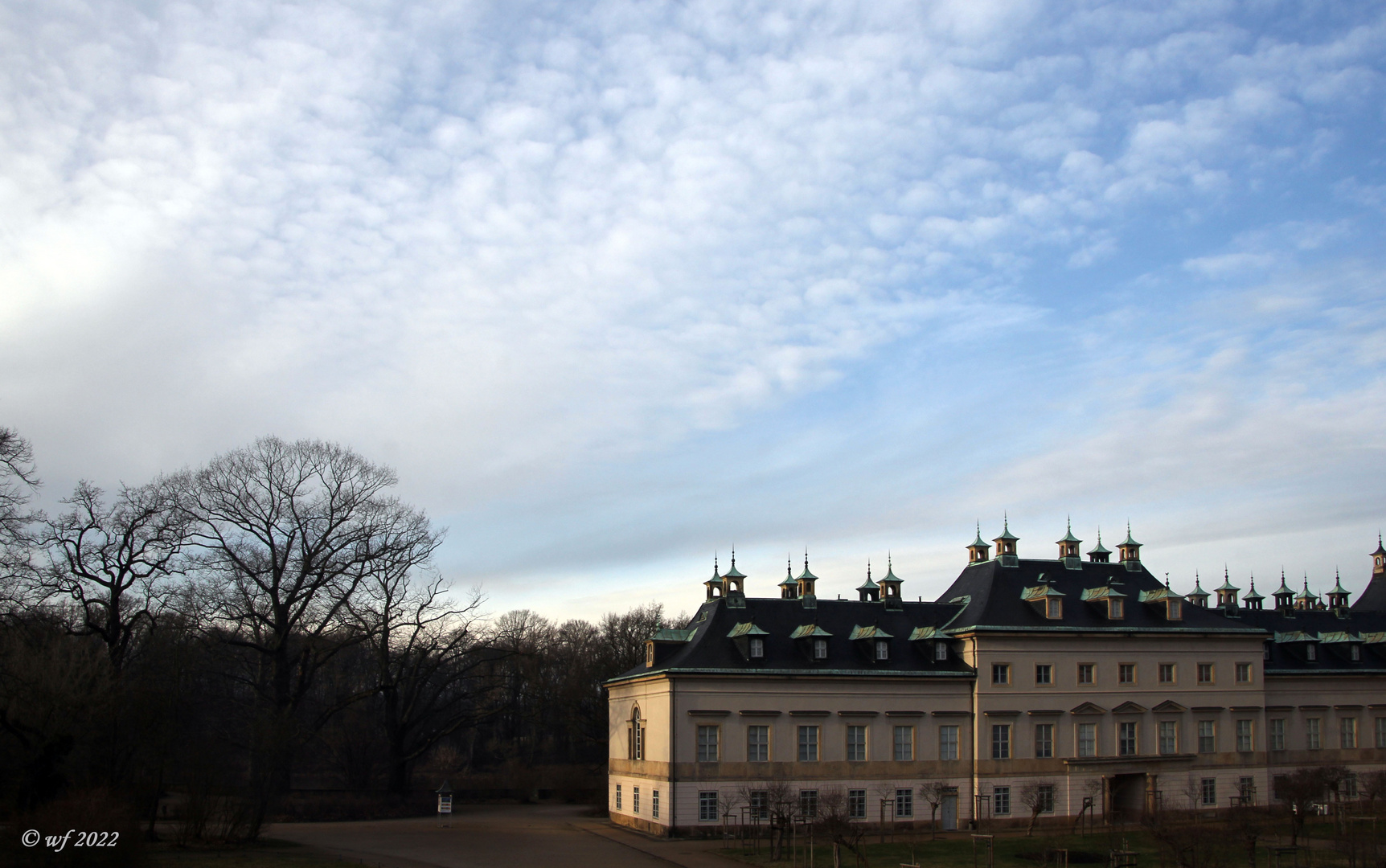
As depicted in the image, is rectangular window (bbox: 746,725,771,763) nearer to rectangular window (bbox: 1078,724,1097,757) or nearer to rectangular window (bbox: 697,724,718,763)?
rectangular window (bbox: 697,724,718,763)

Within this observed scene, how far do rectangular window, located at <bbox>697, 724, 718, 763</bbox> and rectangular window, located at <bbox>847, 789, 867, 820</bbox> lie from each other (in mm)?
5662

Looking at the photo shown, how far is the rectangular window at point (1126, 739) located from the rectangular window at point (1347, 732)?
12.9m

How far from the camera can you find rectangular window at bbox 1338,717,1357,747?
173ft

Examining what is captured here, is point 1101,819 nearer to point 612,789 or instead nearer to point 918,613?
point 918,613

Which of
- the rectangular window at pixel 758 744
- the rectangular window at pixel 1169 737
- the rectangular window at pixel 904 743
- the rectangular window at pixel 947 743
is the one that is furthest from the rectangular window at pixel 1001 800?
the rectangular window at pixel 758 744

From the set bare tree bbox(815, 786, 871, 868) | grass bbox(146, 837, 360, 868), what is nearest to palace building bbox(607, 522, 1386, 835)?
bare tree bbox(815, 786, 871, 868)

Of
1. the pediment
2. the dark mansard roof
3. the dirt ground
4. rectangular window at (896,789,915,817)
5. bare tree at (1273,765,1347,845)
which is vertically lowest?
the dirt ground

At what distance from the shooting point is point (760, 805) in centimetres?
4212

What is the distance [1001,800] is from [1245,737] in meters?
12.8

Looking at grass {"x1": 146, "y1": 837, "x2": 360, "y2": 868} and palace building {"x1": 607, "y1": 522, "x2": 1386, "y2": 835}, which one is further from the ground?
palace building {"x1": 607, "y1": 522, "x2": 1386, "y2": 835}

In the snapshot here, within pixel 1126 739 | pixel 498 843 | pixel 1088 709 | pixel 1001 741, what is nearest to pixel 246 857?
pixel 498 843

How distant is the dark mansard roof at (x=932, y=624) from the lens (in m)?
45.3

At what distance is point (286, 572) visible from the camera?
173ft

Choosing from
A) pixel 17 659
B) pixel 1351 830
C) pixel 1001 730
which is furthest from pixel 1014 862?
pixel 17 659
